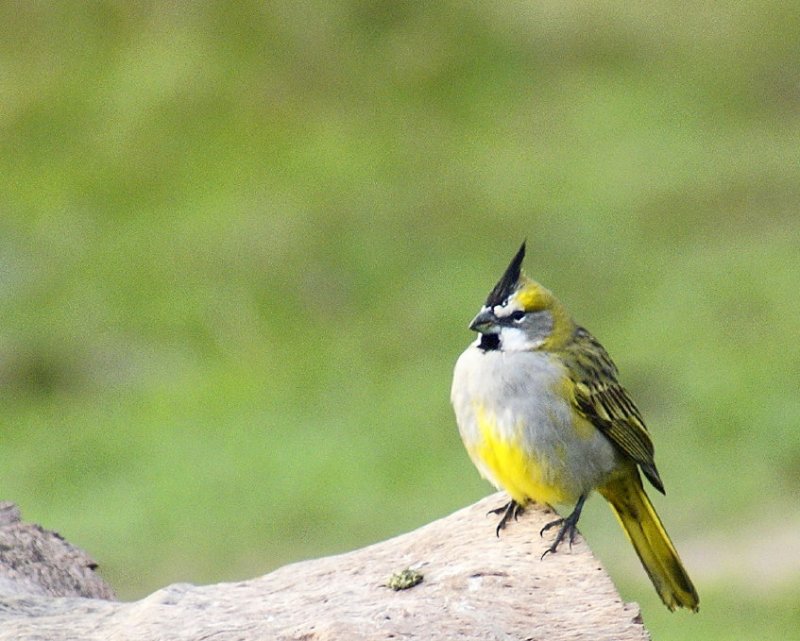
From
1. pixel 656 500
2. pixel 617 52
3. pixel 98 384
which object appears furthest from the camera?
pixel 617 52

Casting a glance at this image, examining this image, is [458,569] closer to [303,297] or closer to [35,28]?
[303,297]

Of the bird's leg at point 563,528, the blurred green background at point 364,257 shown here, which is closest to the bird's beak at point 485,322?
the bird's leg at point 563,528

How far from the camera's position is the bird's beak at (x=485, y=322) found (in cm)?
751

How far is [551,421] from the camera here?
7.34 metres

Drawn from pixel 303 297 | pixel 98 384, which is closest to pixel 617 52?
pixel 303 297

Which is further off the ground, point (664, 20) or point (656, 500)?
point (664, 20)

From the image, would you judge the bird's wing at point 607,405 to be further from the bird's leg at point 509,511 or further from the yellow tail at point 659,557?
the bird's leg at point 509,511

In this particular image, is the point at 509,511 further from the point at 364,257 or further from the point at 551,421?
the point at 364,257

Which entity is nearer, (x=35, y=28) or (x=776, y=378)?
(x=776, y=378)

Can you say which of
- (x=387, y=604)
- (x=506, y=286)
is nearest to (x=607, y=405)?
(x=506, y=286)

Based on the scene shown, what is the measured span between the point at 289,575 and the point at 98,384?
29.7 ft

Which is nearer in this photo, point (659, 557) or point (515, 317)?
point (659, 557)

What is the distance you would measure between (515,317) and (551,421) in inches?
18.5

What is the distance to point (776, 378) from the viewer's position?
14531mm
